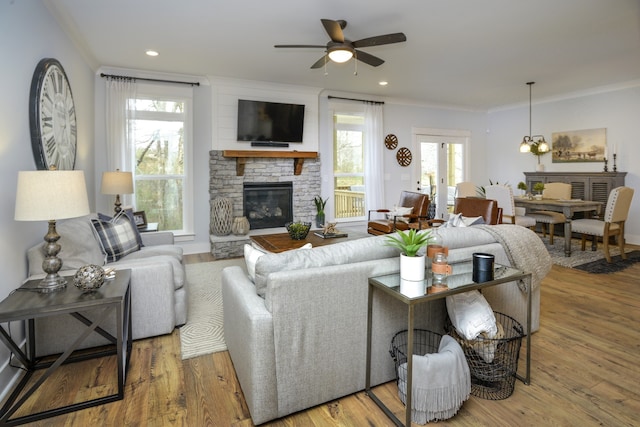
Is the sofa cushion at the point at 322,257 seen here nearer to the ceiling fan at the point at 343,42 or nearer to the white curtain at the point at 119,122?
the ceiling fan at the point at 343,42

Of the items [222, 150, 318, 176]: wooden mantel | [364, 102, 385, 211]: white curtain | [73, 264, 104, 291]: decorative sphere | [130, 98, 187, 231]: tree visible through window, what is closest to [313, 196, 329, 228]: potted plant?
[222, 150, 318, 176]: wooden mantel

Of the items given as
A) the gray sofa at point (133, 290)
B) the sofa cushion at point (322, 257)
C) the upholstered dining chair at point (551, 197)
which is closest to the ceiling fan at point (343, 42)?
the sofa cushion at point (322, 257)

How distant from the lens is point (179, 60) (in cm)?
454

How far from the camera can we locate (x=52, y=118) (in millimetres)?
2896

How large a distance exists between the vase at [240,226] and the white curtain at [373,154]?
2.41m

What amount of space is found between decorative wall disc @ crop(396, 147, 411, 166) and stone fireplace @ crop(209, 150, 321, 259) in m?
1.84

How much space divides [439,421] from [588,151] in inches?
261

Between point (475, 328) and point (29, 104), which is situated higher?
point (29, 104)

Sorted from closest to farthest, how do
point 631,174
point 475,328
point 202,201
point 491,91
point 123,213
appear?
point 475,328, point 123,213, point 202,201, point 631,174, point 491,91

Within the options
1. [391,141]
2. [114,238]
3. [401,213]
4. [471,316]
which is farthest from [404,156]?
[114,238]

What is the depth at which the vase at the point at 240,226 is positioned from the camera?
17.4 feet

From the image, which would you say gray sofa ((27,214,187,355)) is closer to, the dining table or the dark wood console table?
the dining table

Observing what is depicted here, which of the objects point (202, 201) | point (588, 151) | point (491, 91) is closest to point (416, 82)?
point (491, 91)

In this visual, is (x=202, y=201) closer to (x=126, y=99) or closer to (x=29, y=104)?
(x=126, y=99)
